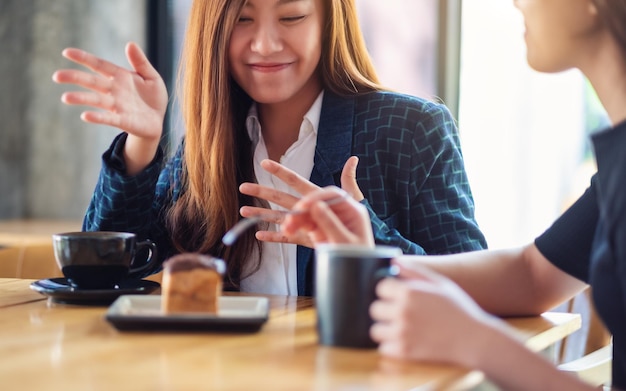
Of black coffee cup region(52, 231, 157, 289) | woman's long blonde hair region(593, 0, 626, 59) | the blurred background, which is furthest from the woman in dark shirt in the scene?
the blurred background

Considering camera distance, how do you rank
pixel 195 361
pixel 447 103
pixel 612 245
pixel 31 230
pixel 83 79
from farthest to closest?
pixel 447 103
pixel 31 230
pixel 83 79
pixel 612 245
pixel 195 361

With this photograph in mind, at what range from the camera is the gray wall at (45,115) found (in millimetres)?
3832

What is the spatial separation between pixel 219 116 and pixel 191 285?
2.74 ft

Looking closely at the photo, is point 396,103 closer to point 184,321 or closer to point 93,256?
point 93,256

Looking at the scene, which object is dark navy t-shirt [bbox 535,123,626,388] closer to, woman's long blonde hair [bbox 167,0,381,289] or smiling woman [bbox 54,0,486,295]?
smiling woman [bbox 54,0,486,295]

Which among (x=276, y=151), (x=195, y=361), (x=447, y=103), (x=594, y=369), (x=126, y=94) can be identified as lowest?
(x=594, y=369)

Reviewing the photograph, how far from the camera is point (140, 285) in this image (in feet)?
4.83

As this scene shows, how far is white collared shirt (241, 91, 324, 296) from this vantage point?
1.84m

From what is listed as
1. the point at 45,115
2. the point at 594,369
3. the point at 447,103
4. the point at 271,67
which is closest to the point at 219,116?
the point at 271,67

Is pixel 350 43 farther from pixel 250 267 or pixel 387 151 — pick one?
pixel 250 267

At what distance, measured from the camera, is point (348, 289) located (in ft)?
3.29

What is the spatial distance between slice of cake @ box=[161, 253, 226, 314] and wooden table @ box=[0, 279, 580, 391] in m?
0.04

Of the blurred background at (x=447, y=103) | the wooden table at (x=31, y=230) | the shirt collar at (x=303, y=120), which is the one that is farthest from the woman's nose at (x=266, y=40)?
the blurred background at (x=447, y=103)

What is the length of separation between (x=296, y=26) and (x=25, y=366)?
44.5 inches
